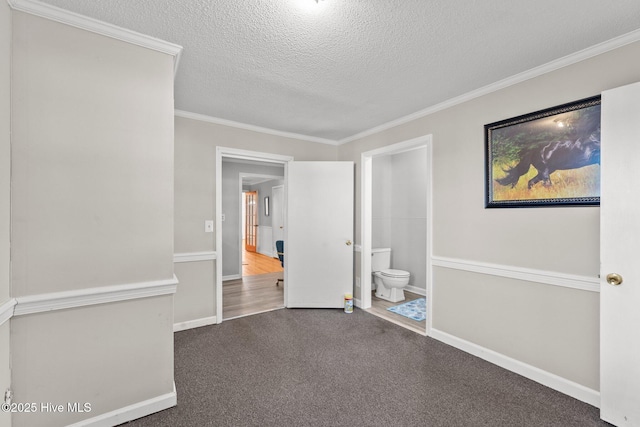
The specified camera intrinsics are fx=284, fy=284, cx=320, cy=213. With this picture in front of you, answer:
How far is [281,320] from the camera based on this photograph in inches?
134

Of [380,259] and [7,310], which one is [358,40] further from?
[380,259]

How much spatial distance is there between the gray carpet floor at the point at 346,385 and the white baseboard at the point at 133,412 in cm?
4

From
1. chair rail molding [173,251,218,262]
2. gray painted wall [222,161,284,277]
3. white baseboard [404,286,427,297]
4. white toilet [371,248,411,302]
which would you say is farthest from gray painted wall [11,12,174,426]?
gray painted wall [222,161,284,277]

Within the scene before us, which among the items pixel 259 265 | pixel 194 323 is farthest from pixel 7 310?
pixel 259 265

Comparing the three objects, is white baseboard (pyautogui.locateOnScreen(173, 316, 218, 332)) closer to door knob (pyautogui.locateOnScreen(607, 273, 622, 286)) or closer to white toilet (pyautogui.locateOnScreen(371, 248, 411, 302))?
white toilet (pyautogui.locateOnScreen(371, 248, 411, 302))

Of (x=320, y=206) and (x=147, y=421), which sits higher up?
(x=320, y=206)

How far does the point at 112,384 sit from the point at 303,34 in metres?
2.43

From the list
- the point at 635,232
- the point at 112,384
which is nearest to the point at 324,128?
the point at 635,232

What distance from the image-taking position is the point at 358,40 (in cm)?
181

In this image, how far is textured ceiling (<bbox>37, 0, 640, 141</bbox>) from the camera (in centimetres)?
153

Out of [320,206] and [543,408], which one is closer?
[543,408]

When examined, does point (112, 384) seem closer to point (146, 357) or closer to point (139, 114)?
point (146, 357)

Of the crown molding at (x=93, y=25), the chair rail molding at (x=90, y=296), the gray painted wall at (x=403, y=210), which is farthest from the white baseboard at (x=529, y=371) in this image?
the crown molding at (x=93, y=25)

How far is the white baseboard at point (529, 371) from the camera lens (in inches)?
76.0
